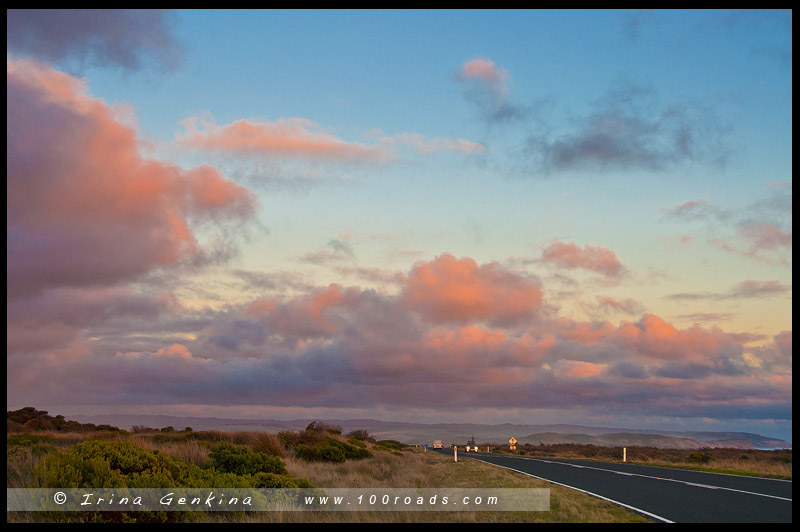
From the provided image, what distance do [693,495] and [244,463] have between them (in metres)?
12.1

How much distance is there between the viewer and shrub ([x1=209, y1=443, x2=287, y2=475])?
56.7 ft

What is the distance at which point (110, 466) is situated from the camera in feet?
40.8

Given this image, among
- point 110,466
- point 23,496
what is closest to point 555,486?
point 110,466

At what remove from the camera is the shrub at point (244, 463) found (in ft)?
56.7

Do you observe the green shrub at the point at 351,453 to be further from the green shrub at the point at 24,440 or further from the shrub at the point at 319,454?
the green shrub at the point at 24,440

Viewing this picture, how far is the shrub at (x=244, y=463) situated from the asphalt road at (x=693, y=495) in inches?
359

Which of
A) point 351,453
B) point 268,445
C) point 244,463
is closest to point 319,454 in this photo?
point 268,445

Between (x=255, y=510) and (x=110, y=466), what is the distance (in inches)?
116

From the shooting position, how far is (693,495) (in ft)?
55.5

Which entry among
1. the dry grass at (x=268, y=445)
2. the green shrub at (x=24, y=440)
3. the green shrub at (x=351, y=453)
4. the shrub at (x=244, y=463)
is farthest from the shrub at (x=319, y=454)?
the shrub at (x=244, y=463)
